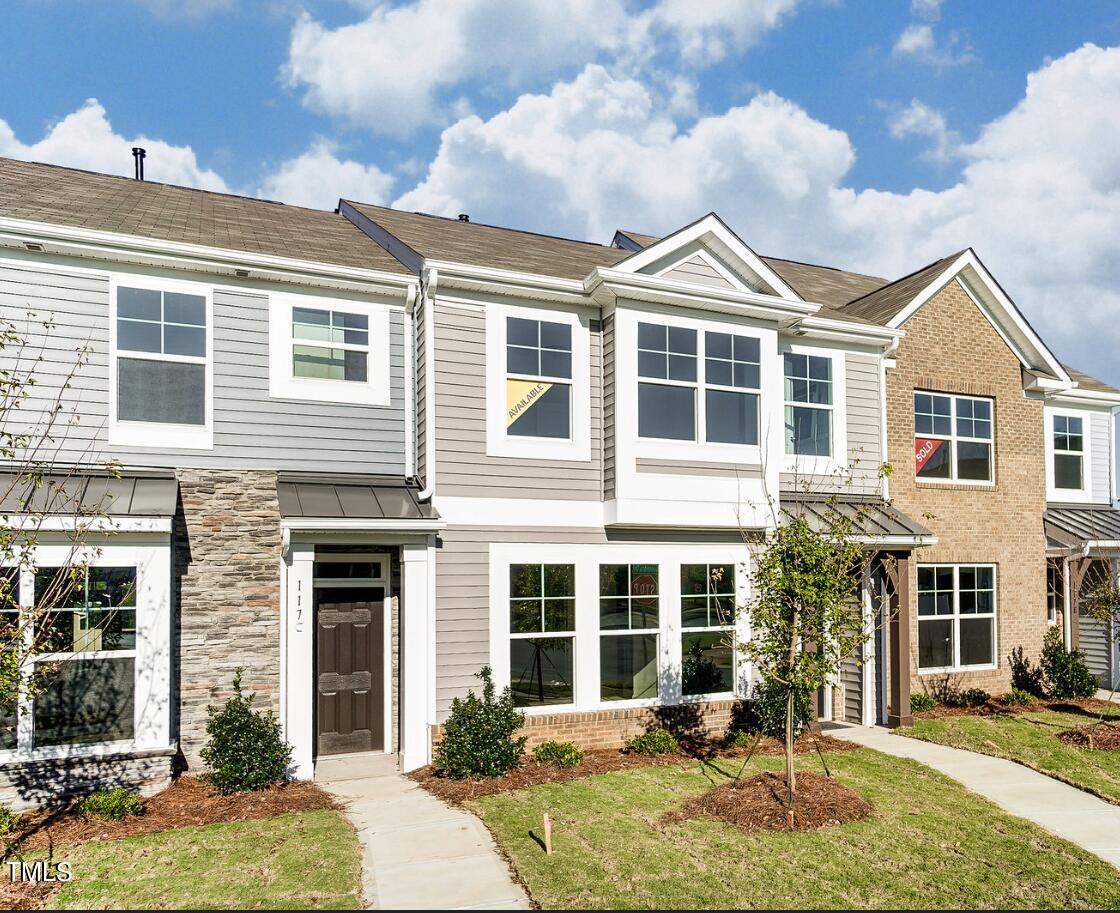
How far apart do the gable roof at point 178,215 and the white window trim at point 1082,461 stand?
A: 13774mm

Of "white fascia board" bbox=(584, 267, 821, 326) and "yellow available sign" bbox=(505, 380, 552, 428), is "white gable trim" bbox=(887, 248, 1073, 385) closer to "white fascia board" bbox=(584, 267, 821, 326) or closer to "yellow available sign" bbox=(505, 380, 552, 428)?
"white fascia board" bbox=(584, 267, 821, 326)

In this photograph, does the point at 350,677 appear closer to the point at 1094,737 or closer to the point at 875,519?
the point at 875,519

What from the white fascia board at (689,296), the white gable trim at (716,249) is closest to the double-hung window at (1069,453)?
the white fascia board at (689,296)

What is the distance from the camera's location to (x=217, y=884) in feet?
24.0

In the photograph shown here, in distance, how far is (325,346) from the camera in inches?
460

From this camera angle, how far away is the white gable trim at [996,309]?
1606cm

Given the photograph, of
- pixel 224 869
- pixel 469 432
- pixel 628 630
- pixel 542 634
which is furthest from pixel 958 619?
pixel 224 869

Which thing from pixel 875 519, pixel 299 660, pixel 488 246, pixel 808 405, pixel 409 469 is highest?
pixel 488 246

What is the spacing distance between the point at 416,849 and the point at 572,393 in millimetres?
6356

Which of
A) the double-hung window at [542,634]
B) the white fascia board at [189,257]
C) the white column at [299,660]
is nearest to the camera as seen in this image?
the white fascia board at [189,257]

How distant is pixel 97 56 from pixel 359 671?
11.2 m

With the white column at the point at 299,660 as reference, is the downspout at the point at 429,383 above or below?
above

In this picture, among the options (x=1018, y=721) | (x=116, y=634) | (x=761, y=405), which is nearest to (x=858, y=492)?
(x=761, y=405)

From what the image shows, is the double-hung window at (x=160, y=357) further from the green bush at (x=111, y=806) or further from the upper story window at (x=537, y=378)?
the green bush at (x=111, y=806)
